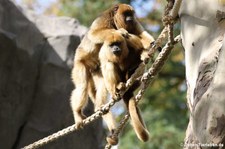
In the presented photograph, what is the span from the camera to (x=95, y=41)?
664 centimetres

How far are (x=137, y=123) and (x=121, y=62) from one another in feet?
2.24

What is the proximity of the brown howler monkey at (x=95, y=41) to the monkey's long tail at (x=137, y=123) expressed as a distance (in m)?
0.62

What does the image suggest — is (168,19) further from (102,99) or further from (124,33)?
(102,99)

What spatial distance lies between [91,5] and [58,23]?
541cm

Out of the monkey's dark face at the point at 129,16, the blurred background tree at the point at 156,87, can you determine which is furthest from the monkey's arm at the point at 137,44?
the blurred background tree at the point at 156,87

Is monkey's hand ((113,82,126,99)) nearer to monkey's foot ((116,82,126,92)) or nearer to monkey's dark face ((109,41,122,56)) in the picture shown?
monkey's foot ((116,82,126,92))

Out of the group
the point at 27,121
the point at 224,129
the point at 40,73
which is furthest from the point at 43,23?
the point at 224,129

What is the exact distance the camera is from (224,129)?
354 cm

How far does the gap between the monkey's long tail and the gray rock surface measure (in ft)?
9.54

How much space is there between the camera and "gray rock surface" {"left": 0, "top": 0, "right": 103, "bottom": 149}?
28.5 feet

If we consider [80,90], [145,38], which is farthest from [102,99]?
[145,38]

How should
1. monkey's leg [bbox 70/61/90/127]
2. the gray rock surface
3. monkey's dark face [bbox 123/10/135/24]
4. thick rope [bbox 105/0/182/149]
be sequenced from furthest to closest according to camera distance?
1. the gray rock surface
2. monkey's leg [bbox 70/61/90/127]
3. monkey's dark face [bbox 123/10/135/24]
4. thick rope [bbox 105/0/182/149]

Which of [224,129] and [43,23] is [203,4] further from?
[43,23]

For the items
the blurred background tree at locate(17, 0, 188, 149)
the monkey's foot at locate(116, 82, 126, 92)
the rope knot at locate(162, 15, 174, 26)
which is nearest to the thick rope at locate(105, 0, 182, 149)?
the rope knot at locate(162, 15, 174, 26)
